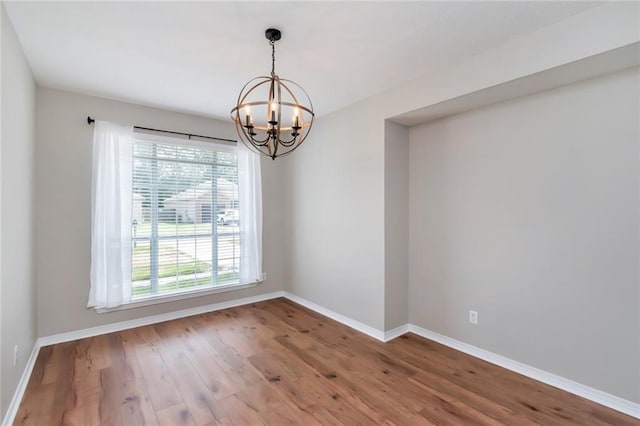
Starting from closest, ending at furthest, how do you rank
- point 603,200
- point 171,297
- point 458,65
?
point 603,200, point 458,65, point 171,297

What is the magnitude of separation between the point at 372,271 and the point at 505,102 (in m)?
2.05

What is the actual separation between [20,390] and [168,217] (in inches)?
79.3

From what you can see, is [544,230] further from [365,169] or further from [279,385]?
[279,385]

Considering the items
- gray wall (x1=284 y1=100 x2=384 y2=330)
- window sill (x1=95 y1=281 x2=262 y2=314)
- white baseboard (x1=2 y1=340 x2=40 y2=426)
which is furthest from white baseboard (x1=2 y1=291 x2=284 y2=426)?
gray wall (x1=284 y1=100 x2=384 y2=330)

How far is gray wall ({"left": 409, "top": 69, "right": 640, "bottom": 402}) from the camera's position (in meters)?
2.06

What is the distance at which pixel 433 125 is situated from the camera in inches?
125

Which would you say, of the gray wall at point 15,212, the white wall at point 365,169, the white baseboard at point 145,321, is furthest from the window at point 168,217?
the white wall at point 365,169

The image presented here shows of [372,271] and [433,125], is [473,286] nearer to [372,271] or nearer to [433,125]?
[372,271]

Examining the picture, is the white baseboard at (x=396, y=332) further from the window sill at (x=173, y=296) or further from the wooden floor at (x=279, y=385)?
the window sill at (x=173, y=296)

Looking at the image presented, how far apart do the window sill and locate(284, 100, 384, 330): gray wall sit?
0.88 m

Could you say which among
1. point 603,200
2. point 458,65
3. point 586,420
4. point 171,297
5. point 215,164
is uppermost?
point 458,65

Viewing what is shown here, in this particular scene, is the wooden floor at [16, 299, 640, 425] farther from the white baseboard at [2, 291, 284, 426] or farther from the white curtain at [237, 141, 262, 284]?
the white curtain at [237, 141, 262, 284]

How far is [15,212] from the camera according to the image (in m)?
2.15

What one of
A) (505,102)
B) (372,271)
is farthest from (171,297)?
(505,102)
